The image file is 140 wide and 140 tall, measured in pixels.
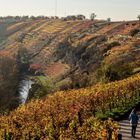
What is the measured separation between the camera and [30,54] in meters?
167

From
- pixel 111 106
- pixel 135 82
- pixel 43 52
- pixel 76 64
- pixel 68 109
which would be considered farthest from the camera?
pixel 43 52

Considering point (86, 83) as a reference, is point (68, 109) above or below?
above

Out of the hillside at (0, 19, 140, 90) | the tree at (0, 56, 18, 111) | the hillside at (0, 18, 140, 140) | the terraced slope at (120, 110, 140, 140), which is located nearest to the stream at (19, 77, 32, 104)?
the hillside at (0, 18, 140, 140)

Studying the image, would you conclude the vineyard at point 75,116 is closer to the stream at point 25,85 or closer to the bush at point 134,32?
the stream at point 25,85

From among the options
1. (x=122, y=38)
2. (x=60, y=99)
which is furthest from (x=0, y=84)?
(x=122, y=38)

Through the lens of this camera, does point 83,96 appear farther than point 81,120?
Yes

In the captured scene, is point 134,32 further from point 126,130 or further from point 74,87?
point 126,130

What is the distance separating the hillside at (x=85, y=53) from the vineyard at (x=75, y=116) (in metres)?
24.9

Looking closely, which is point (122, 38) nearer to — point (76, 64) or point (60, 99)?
point (76, 64)

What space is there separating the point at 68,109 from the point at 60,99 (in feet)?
15.7

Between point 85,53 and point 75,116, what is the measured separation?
284 feet

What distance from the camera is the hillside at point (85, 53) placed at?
7875 cm

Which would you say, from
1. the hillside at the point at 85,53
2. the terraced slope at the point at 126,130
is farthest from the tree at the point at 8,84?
the terraced slope at the point at 126,130

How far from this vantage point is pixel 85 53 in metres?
122
